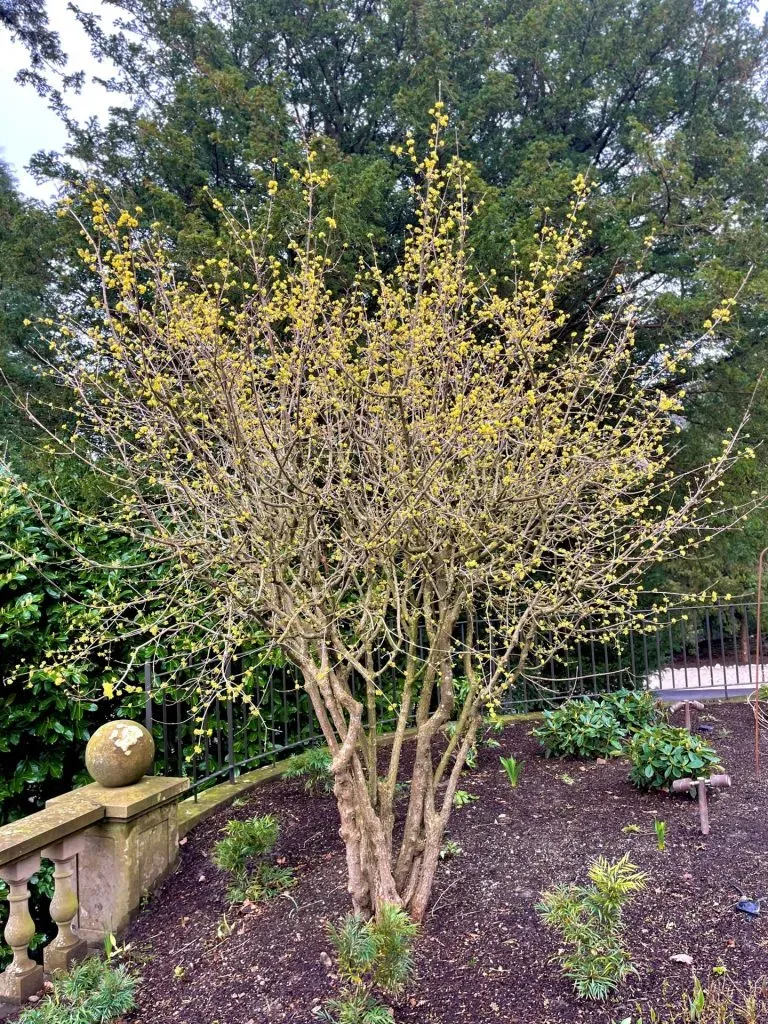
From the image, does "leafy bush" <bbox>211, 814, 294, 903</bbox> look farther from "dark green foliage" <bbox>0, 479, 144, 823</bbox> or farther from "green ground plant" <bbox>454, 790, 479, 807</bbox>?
"dark green foliage" <bbox>0, 479, 144, 823</bbox>

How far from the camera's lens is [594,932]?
2.28m

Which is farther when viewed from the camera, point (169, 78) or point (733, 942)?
point (169, 78)

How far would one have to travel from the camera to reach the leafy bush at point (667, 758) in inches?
145

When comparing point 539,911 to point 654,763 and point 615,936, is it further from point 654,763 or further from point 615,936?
point 654,763

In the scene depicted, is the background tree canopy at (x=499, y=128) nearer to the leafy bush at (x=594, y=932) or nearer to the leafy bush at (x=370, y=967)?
the leafy bush at (x=594, y=932)

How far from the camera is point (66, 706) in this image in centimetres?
360

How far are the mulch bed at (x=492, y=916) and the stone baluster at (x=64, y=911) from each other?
25cm

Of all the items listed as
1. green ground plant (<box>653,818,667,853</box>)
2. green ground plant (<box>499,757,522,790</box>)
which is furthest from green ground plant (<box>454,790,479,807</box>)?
green ground plant (<box>653,818,667,853</box>)

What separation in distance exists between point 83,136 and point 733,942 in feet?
29.1

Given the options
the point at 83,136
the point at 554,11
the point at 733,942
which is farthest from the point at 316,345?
the point at 554,11

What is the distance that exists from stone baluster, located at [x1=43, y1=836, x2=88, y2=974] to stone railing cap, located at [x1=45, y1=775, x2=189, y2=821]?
18 cm

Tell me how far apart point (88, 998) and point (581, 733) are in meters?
3.13

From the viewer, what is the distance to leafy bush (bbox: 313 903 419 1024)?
2070 millimetres

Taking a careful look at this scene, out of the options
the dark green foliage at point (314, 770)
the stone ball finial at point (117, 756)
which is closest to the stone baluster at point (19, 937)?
the stone ball finial at point (117, 756)
